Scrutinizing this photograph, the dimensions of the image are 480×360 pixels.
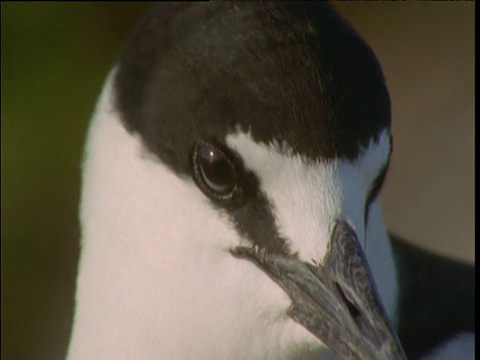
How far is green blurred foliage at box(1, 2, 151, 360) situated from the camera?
928 millimetres

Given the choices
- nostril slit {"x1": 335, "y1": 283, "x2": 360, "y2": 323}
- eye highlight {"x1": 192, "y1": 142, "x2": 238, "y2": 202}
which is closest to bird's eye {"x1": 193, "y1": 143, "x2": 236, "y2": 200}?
eye highlight {"x1": 192, "y1": 142, "x2": 238, "y2": 202}

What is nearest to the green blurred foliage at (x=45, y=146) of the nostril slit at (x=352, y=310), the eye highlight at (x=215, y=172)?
the eye highlight at (x=215, y=172)

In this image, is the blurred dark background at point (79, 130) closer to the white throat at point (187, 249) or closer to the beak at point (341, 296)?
the white throat at point (187, 249)

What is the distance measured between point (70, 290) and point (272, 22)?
362 millimetres

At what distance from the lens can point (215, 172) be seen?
827 millimetres

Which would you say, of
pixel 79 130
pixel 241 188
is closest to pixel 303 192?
pixel 241 188

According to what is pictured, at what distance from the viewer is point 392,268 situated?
3.16 feet

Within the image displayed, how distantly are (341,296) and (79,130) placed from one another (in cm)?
33

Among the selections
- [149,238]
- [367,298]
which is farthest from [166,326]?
[367,298]

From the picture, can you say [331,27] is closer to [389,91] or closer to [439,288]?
[389,91]

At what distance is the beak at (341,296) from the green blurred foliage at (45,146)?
0.25 meters

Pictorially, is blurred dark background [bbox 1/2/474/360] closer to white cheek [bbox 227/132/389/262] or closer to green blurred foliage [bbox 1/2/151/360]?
green blurred foliage [bbox 1/2/151/360]

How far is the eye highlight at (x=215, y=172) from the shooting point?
2.70 feet

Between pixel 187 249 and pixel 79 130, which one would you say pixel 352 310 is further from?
pixel 79 130
